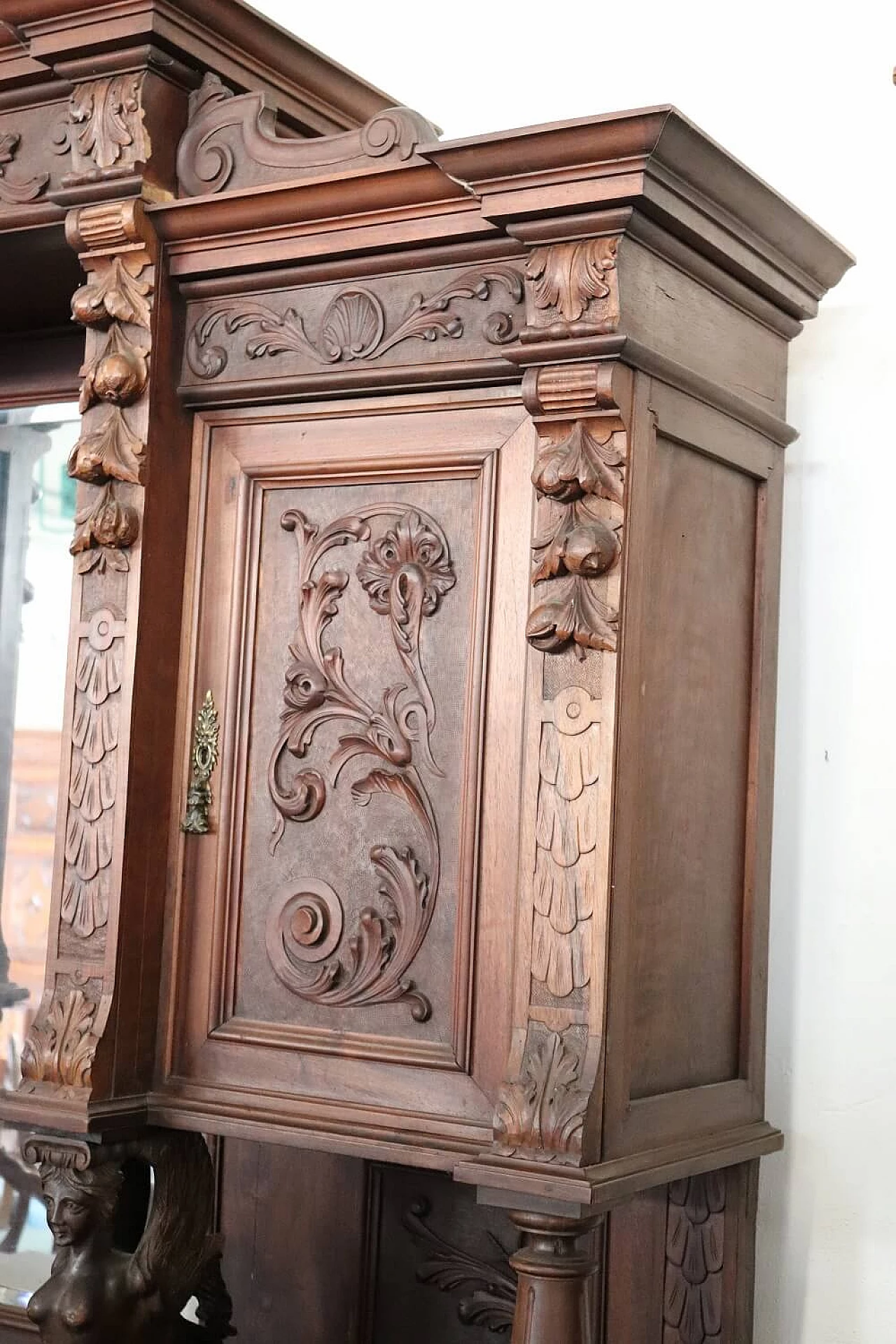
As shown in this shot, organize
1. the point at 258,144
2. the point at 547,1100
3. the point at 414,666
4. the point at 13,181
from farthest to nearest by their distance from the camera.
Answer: the point at 13,181, the point at 258,144, the point at 414,666, the point at 547,1100

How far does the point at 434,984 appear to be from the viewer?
2.11 m

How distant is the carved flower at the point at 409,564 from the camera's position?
2.15 m

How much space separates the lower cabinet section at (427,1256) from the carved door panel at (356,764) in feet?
1.68

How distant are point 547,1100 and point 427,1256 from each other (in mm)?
838

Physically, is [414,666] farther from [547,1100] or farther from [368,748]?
[547,1100]

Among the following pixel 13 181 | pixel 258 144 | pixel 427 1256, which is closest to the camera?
pixel 258 144

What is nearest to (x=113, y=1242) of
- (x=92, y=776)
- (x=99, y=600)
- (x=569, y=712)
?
(x=92, y=776)

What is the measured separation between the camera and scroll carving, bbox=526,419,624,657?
1956 mm

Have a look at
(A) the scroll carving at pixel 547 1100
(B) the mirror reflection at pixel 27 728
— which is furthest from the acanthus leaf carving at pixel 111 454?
(A) the scroll carving at pixel 547 1100

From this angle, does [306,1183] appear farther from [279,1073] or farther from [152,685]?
[152,685]

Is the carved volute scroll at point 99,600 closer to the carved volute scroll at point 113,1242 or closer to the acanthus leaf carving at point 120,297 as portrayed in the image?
the acanthus leaf carving at point 120,297

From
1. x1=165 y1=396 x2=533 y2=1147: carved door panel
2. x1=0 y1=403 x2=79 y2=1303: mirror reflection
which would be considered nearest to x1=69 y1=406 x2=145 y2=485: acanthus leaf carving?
x1=165 y1=396 x2=533 y2=1147: carved door panel

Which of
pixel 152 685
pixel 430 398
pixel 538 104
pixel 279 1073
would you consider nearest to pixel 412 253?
pixel 430 398

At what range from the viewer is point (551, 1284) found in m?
1.90
